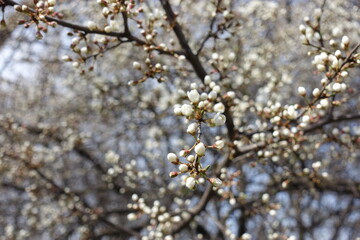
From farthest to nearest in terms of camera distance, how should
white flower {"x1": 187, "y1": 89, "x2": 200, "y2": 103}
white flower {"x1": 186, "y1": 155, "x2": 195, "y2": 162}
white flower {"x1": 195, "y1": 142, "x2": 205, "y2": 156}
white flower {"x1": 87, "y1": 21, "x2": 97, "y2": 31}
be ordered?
white flower {"x1": 87, "y1": 21, "x2": 97, "y2": 31}, white flower {"x1": 187, "y1": 89, "x2": 200, "y2": 103}, white flower {"x1": 186, "y1": 155, "x2": 195, "y2": 162}, white flower {"x1": 195, "y1": 142, "x2": 205, "y2": 156}

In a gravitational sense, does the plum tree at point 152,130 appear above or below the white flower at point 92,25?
below

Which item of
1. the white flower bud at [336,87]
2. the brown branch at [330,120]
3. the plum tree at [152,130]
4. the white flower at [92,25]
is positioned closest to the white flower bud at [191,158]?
the white flower bud at [336,87]

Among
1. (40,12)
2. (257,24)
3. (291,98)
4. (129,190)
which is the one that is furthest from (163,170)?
(40,12)

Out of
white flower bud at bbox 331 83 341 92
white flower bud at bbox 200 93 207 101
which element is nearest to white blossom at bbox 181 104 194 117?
white flower bud at bbox 200 93 207 101

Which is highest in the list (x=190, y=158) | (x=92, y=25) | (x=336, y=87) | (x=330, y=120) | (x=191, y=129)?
(x=92, y=25)

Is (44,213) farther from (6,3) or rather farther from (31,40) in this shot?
(6,3)

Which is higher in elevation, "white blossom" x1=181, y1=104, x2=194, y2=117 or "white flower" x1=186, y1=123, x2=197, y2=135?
"white blossom" x1=181, y1=104, x2=194, y2=117

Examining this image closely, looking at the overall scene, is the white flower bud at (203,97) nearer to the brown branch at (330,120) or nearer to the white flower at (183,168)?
the white flower at (183,168)

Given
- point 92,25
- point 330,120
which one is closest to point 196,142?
point 92,25

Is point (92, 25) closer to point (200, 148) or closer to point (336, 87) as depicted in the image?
point (200, 148)

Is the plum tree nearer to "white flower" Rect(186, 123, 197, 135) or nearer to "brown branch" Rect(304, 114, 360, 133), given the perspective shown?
"brown branch" Rect(304, 114, 360, 133)

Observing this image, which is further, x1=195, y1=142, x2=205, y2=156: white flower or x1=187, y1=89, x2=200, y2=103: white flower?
x1=187, y1=89, x2=200, y2=103: white flower
